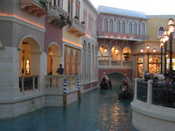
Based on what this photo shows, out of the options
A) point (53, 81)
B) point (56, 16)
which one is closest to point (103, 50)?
point (56, 16)

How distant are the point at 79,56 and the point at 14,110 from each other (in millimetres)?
9917

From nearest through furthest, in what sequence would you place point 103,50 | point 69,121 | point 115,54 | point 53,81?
1. point 69,121
2. point 53,81
3. point 103,50
4. point 115,54

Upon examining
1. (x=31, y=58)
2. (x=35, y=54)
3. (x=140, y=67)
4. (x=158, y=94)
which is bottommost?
(x=158, y=94)

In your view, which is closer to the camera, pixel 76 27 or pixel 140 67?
pixel 76 27

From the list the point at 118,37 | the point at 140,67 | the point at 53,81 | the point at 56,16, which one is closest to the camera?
the point at 53,81

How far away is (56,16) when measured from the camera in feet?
40.5

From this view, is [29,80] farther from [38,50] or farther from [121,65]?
[121,65]

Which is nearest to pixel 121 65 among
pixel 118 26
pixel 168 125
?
pixel 118 26

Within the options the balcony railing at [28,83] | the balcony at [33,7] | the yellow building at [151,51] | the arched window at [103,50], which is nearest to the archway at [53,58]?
the balcony railing at [28,83]

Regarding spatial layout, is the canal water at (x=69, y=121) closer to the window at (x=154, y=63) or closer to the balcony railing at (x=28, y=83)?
the balcony railing at (x=28, y=83)

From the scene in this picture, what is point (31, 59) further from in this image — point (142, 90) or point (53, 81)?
point (142, 90)

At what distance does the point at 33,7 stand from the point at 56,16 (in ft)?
7.75

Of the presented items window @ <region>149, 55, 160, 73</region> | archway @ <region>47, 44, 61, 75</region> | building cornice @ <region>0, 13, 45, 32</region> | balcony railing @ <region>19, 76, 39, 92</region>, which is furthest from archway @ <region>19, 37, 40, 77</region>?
window @ <region>149, 55, 160, 73</region>

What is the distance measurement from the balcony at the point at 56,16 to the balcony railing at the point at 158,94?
596 centimetres
